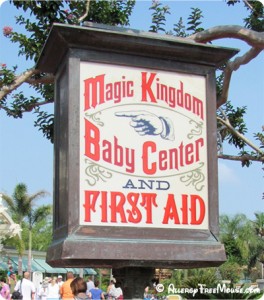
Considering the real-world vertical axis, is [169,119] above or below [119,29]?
below

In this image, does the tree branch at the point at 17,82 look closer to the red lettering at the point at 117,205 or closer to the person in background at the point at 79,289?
the person in background at the point at 79,289

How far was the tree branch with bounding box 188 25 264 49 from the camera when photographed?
19.0 feet

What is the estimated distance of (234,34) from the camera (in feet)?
19.2

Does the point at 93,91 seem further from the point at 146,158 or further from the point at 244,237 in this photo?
the point at 244,237

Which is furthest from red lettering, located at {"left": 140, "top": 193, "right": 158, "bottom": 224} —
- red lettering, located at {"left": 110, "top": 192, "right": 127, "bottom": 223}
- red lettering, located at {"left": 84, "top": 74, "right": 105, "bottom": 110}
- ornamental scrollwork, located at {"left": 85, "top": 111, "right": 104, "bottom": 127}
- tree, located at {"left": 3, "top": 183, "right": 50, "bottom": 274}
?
tree, located at {"left": 3, "top": 183, "right": 50, "bottom": 274}

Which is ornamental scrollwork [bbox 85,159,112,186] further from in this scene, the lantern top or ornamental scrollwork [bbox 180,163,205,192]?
the lantern top

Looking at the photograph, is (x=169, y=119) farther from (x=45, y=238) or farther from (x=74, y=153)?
(x=45, y=238)

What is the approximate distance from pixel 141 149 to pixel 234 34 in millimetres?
3034

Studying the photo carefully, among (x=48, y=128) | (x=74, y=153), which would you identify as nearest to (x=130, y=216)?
(x=74, y=153)

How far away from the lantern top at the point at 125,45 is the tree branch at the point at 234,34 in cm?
240

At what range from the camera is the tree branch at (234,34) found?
19.0ft

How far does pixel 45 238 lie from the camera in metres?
54.4

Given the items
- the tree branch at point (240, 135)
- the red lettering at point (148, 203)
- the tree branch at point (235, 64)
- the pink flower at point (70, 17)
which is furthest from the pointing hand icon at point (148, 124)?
the tree branch at point (240, 135)

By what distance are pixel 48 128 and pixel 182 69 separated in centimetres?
433
